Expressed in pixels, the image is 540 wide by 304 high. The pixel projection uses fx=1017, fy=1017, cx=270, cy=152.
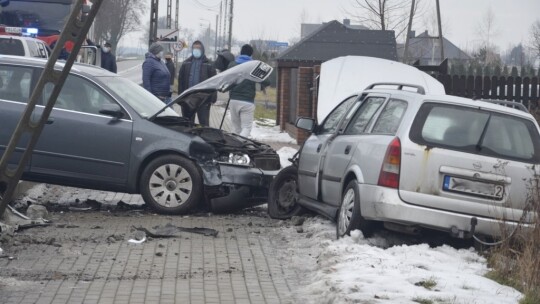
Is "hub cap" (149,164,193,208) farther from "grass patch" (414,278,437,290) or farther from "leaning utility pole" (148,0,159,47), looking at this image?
"leaning utility pole" (148,0,159,47)

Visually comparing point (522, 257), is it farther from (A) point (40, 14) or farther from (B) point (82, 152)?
(A) point (40, 14)

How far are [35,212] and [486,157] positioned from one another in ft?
16.9

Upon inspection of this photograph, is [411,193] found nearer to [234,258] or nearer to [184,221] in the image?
[234,258]

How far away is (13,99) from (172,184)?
2.15 m

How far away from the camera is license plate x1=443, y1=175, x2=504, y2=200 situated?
350 inches

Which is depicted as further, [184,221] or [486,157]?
[184,221]

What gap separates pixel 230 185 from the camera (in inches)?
471

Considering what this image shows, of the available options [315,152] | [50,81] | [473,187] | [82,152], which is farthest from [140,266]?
[82,152]

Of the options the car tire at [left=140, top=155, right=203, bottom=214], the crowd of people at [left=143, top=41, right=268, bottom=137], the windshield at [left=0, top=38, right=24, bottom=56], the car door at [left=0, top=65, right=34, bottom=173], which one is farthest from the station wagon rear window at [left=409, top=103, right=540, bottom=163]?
the windshield at [left=0, top=38, right=24, bottom=56]

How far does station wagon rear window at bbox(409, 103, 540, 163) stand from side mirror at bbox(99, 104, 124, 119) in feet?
13.6

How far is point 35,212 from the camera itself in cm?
1137

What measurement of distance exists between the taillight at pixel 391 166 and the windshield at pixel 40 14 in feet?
82.8

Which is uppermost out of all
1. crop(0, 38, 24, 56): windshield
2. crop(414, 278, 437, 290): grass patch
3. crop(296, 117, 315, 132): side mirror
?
crop(0, 38, 24, 56): windshield

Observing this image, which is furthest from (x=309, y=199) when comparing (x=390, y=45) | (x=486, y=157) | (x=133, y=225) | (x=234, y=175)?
(x=390, y=45)
